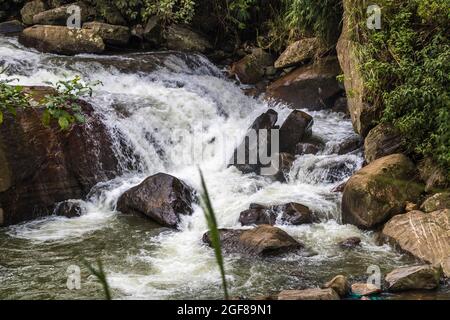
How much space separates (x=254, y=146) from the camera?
31.2 feet

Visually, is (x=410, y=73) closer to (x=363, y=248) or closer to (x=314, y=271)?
(x=363, y=248)

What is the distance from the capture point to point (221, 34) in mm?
13961

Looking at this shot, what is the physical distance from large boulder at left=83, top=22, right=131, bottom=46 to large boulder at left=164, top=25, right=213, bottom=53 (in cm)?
96

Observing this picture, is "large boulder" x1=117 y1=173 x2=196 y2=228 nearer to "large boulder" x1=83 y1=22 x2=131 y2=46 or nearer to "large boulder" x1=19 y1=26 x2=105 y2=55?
"large boulder" x1=19 y1=26 x2=105 y2=55

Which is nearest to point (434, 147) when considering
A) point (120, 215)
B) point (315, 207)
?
point (315, 207)

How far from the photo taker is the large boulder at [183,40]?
1327cm

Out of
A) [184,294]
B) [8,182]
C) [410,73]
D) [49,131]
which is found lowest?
[184,294]

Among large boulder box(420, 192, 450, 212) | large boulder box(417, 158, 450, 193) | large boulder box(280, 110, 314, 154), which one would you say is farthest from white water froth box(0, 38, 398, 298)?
large boulder box(417, 158, 450, 193)

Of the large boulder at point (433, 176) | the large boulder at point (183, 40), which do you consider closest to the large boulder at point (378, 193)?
the large boulder at point (433, 176)

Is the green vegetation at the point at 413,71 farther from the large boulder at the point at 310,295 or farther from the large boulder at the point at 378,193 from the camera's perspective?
the large boulder at the point at 310,295

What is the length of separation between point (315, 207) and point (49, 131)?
13.1ft

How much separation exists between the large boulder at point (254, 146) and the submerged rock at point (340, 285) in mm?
3918

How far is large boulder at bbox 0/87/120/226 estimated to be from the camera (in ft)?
26.3

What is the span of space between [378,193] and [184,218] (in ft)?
8.44
